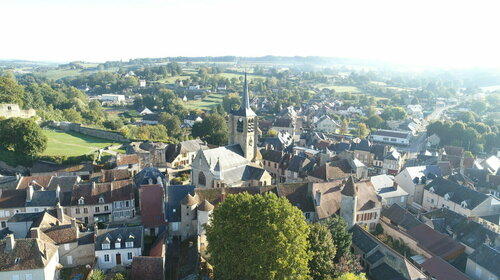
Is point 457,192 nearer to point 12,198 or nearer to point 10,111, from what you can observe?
point 12,198

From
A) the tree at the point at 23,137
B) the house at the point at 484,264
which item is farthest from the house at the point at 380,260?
the tree at the point at 23,137

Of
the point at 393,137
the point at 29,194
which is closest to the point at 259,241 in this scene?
the point at 29,194

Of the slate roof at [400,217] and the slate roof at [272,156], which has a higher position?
the slate roof at [272,156]

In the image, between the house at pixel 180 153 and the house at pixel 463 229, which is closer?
the house at pixel 463 229

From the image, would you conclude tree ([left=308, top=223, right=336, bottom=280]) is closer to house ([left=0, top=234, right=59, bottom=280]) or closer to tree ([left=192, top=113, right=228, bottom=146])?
house ([left=0, top=234, right=59, bottom=280])

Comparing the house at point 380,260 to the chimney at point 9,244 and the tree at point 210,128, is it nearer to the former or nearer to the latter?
the chimney at point 9,244

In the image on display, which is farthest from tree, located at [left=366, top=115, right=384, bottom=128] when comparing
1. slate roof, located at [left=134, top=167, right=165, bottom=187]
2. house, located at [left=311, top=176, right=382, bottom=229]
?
slate roof, located at [left=134, top=167, right=165, bottom=187]
